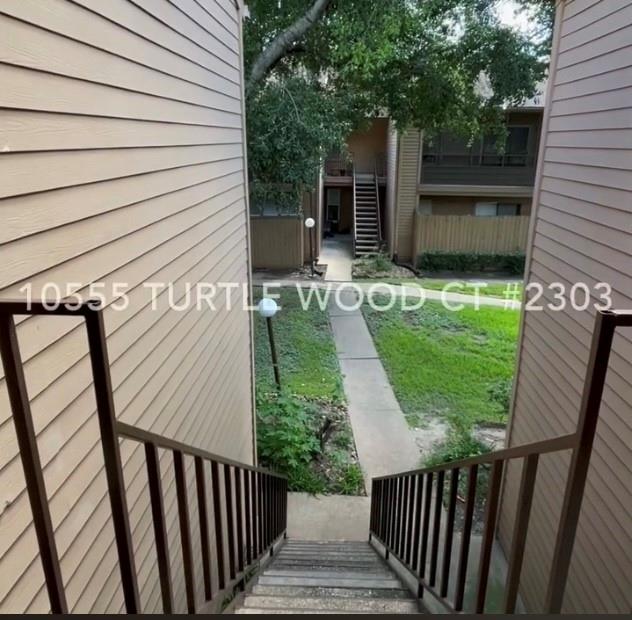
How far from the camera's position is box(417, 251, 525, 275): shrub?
14836 mm

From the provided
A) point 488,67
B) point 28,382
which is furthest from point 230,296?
point 488,67

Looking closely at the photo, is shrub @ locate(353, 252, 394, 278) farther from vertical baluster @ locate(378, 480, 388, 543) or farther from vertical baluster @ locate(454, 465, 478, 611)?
vertical baluster @ locate(454, 465, 478, 611)

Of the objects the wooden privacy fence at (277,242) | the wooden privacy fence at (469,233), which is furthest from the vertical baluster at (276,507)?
the wooden privacy fence at (469,233)

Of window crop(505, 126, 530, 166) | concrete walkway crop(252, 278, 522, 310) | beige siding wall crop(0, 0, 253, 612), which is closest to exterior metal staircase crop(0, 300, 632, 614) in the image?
beige siding wall crop(0, 0, 253, 612)

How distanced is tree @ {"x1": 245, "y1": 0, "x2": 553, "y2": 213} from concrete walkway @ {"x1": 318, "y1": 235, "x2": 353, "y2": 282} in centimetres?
468

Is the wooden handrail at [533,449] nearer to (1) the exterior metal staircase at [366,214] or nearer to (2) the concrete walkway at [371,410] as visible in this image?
(2) the concrete walkway at [371,410]

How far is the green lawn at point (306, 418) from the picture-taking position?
5527 millimetres

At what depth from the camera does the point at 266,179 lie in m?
8.34

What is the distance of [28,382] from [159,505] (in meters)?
0.51

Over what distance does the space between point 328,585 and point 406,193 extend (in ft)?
44.1

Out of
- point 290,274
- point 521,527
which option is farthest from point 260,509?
point 290,274

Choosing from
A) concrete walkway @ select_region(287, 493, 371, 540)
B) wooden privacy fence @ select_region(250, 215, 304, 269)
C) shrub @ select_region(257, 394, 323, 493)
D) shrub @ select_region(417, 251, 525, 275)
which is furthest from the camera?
shrub @ select_region(417, 251, 525, 275)

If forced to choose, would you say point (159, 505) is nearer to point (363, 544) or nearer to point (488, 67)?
point (363, 544)

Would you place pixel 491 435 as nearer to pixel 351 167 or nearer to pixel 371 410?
pixel 371 410
